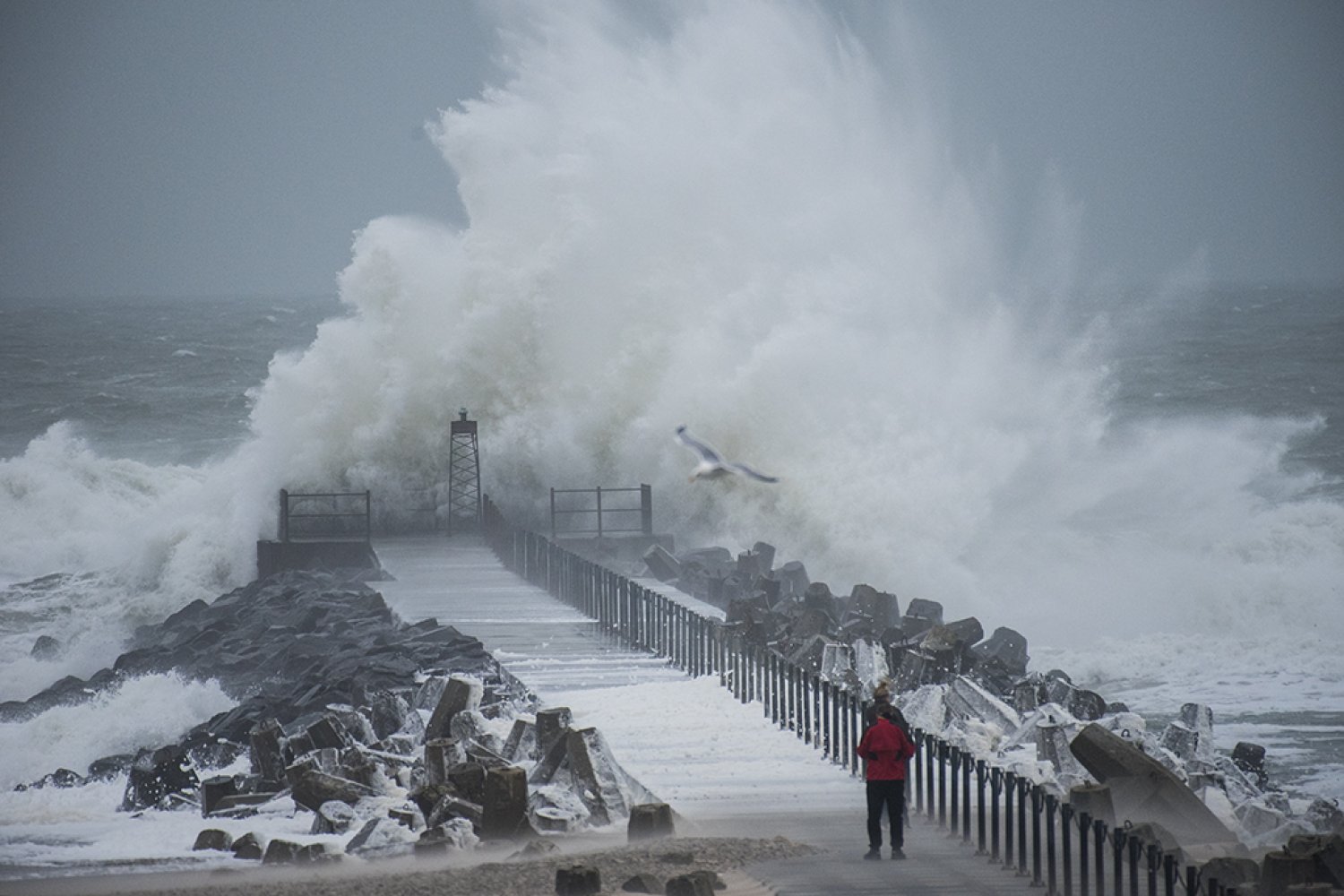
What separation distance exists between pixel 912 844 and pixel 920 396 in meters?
30.9

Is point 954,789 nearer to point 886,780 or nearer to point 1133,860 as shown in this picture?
point 886,780

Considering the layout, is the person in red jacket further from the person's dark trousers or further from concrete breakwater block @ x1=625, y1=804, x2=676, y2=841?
concrete breakwater block @ x1=625, y1=804, x2=676, y2=841

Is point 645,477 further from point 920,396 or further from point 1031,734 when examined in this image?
point 1031,734

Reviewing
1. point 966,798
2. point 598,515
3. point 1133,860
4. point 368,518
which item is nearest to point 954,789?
point 966,798

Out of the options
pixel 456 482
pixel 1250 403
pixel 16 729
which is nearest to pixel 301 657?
pixel 16 729

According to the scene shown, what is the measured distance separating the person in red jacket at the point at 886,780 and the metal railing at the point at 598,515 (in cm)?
1741

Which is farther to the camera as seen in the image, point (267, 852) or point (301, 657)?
point (301, 657)

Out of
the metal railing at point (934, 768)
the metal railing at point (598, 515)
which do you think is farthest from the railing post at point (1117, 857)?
the metal railing at point (598, 515)

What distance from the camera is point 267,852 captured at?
40.4 feet

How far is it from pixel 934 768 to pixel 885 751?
2201mm

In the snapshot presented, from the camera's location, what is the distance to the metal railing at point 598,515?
30750 millimetres

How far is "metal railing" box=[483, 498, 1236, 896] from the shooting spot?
10.6m

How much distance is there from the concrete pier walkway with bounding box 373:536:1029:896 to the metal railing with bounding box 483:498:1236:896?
0.16 metres

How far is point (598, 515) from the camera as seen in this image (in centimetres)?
3106
